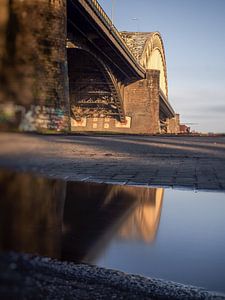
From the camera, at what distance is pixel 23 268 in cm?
104

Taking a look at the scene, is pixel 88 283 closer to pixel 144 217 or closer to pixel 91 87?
pixel 144 217

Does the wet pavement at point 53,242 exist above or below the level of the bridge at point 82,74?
below

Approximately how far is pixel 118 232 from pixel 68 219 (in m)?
0.32

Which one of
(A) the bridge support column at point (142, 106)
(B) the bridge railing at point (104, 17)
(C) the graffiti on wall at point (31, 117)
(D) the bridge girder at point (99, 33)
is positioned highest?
(B) the bridge railing at point (104, 17)

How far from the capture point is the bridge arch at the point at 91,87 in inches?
1022

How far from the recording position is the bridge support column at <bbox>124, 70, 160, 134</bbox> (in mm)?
36719

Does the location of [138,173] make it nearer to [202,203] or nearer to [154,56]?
[202,203]

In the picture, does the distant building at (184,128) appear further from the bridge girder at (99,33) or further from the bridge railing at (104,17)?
the bridge railing at (104,17)

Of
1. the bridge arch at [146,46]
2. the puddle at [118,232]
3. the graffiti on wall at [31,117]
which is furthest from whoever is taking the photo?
the bridge arch at [146,46]

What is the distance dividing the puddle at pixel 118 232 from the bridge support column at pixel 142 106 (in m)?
34.7

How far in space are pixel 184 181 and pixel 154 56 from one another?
57.3 meters

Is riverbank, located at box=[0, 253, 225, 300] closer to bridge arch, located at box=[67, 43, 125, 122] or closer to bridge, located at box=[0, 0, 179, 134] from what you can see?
bridge, located at box=[0, 0, 179, 134]

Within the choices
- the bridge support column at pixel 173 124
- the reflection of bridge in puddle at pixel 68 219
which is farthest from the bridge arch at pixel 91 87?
the bridge support column at pixel 173 124

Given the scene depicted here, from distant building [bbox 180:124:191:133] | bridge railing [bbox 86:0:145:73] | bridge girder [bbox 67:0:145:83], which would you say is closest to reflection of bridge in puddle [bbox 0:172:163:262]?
bridge girder [bbox 67:0:145:83]
